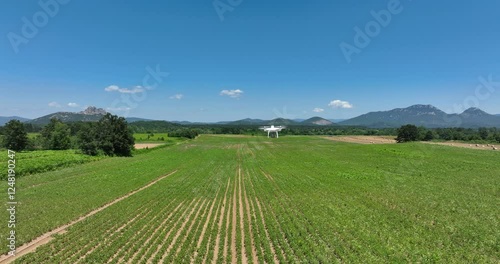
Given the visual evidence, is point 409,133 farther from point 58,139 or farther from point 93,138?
point 58,139

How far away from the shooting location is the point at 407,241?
44.3 ft

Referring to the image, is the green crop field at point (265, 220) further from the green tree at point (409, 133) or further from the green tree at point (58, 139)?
the green tree at point (409, 133)

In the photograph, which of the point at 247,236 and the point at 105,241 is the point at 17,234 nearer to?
the point at 105,241

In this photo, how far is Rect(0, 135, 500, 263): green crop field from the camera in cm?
1241

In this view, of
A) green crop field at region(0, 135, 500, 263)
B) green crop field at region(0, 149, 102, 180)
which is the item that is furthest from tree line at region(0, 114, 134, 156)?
green crop field at region(0, 135, 500, 263)

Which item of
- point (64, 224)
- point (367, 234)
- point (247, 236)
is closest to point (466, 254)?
point (367, 234)

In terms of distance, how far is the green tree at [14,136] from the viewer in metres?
68.5

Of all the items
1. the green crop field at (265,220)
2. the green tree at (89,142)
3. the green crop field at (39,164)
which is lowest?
the green crop field at (265,220)

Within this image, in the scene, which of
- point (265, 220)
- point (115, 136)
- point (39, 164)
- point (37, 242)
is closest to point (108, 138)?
point (115, 136)

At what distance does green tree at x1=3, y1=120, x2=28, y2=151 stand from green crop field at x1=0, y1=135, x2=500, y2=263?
53.1 m

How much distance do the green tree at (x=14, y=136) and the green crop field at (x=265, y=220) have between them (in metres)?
53.1

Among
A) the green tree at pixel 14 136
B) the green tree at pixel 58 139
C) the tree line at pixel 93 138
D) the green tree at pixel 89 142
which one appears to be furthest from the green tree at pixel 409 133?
the green tree at pixel 14 136

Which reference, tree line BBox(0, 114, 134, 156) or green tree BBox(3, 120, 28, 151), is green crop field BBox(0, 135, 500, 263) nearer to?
tree line BBox(0, 114, 134, 156)

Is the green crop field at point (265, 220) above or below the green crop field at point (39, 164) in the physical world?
below
